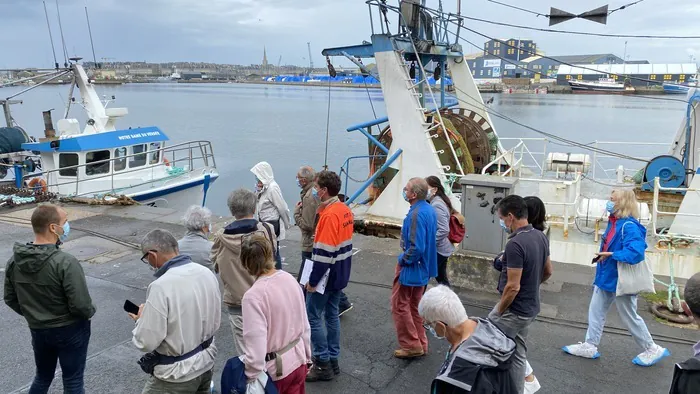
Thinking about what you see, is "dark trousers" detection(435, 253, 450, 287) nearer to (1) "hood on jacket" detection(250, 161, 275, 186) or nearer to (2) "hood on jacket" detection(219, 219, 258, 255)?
(1) "hood on jacket" detection(250, 161, 275, 186)

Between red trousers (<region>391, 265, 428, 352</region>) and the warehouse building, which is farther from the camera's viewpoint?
the warehouse building

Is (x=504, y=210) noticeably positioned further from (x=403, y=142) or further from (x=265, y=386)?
(x=403, y=142)

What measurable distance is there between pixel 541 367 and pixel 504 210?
5.91 feet

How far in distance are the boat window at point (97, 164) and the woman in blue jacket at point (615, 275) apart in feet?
46.1

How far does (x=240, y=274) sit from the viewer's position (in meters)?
→ 3.84

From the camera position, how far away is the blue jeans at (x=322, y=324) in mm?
4234

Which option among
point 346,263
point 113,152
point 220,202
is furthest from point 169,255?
point 220,202

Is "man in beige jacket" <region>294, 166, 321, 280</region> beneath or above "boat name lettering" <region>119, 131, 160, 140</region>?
above

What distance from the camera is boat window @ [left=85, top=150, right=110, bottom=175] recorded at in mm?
15027

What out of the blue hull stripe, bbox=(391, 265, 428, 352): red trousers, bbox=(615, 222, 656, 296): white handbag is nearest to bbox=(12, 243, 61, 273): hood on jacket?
bbox=(391, 265, 428, 352): red trousers

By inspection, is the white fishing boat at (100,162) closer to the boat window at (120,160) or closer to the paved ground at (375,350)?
the boat window at (120,160)

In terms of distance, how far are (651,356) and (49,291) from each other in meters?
4.75

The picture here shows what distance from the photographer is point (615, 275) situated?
4465mm

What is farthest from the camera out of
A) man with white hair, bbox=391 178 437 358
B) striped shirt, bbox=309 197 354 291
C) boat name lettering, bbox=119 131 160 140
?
boat name lettering, bbox=119 131 160 140
